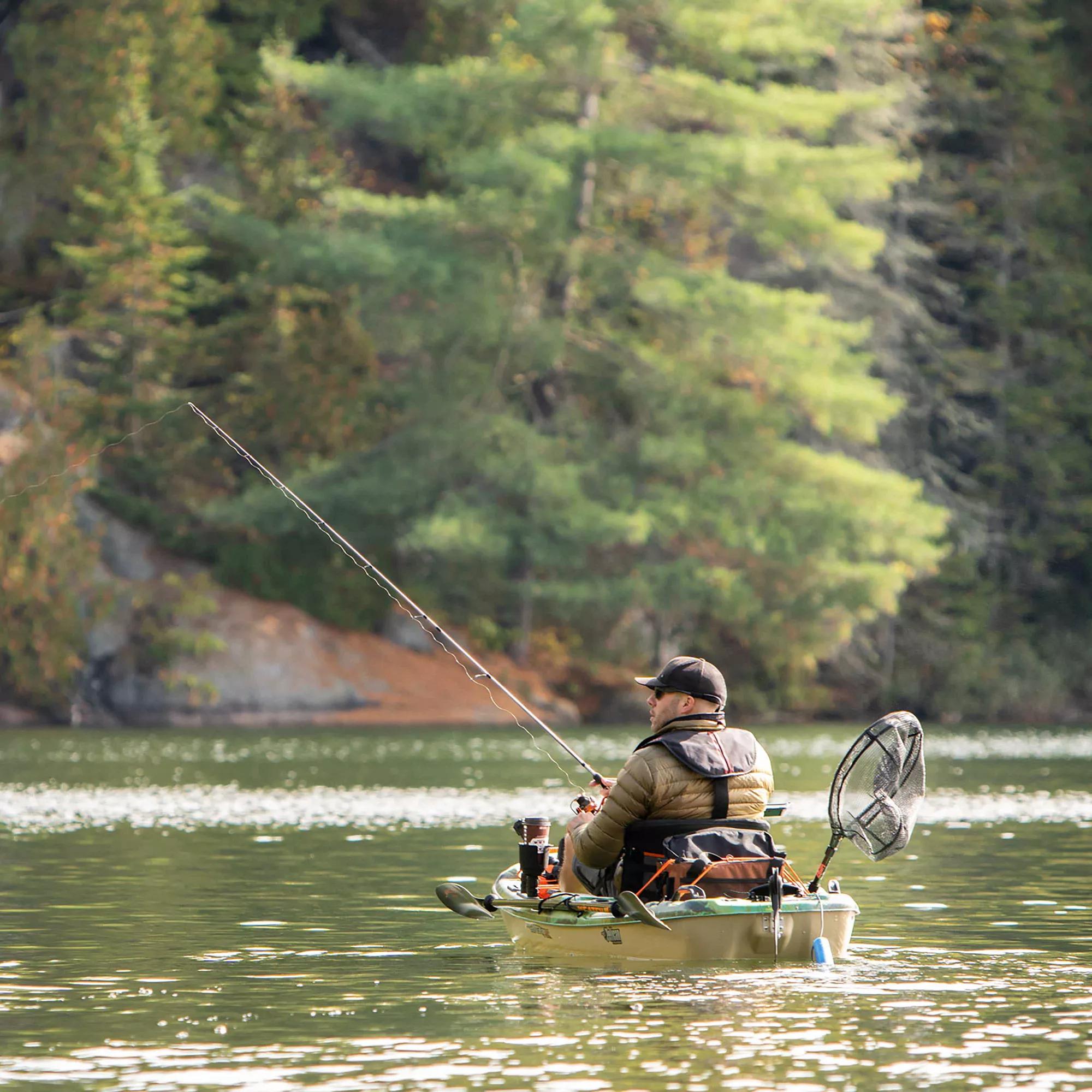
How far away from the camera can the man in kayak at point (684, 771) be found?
1208cm

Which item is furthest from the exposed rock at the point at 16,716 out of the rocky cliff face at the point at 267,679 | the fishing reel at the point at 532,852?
the fishing reel at the point at 532,852

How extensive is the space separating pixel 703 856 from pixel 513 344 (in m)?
31.9

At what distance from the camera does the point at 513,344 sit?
43531 mm

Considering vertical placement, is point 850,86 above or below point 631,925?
above

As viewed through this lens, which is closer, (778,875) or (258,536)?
(778,875)

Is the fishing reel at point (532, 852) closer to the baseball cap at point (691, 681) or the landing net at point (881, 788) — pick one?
the baseball cap at point (691, 681)

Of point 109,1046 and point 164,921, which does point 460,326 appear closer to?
point 164,921

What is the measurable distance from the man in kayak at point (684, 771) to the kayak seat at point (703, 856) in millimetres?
55

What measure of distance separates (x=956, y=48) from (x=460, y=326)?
15.5 meters

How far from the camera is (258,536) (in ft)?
149

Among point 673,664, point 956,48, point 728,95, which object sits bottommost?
point 673,664

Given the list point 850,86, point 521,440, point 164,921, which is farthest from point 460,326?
point 164,921

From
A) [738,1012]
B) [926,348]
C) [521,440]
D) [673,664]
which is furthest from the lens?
[926,348]

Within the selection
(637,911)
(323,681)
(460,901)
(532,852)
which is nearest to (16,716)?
(323,681)
